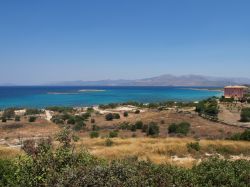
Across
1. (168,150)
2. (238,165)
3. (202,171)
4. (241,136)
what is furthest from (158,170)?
(241,136)

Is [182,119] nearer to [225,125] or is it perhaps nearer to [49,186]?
[225,125]

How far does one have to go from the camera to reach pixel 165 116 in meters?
64.4

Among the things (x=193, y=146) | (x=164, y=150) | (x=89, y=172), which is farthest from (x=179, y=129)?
(x=89, y=172)

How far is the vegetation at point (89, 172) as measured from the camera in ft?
32.0

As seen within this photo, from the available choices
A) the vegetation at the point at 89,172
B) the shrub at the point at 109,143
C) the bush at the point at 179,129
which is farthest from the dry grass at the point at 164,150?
the bush at the point at 179,129

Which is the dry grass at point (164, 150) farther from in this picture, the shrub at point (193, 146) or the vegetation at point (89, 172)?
the vegetation at point (89, 172)

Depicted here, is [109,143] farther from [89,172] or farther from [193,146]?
[89,172]

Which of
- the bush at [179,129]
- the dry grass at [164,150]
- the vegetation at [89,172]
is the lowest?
the bush at [179,129]

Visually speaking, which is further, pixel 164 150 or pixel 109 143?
pixel 109 143

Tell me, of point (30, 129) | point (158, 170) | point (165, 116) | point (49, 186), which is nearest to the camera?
point (49, 186)

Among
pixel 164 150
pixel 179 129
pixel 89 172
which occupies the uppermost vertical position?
pixel 89 172

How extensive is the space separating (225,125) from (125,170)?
47263 millimetres

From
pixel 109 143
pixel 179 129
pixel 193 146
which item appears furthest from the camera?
pixel 179 129

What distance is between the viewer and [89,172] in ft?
32.2
